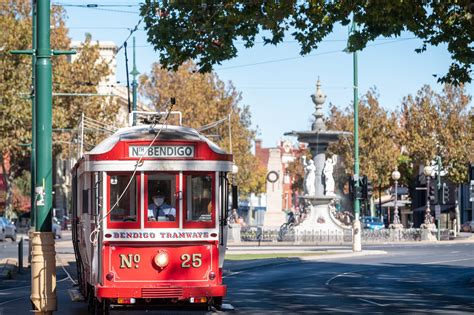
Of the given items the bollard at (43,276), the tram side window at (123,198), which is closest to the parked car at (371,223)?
the tram side window at (123,198)

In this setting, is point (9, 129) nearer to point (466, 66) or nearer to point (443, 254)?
point (443, 254)

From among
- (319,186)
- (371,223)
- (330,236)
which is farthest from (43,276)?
(371,223)

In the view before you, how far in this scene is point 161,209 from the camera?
62.6 feet

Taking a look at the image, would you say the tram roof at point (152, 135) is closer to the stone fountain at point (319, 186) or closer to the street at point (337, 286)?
the street at point (337, 286)

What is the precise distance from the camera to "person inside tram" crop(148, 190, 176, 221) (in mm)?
19078

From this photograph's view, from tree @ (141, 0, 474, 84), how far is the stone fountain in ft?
135

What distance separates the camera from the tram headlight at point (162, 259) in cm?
1883

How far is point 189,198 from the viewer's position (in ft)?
63.0

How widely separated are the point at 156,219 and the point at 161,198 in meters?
0.34

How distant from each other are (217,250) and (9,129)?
199ft

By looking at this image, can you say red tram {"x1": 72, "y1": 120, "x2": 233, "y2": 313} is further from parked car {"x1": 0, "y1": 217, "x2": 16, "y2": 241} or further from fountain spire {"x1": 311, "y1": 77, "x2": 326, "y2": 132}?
parked car {"x1": 0, "y1": 217, "x2": 16, "y2": 241}

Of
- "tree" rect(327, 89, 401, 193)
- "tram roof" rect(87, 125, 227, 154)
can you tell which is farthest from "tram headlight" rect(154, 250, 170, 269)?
"tree" rect(327, 89, 401, 193)

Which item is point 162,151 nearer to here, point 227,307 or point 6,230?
point 227,307

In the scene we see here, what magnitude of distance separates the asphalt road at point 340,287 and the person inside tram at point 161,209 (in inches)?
154
